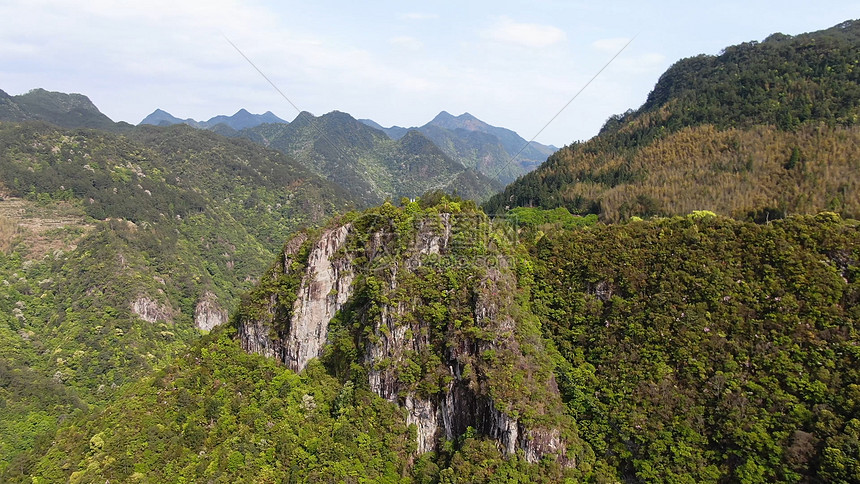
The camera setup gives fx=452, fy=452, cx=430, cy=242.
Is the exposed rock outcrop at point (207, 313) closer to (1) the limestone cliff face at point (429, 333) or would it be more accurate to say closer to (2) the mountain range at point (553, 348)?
(2) the mountain range at point (553, 348)

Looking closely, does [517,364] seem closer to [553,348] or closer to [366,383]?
[553,348]

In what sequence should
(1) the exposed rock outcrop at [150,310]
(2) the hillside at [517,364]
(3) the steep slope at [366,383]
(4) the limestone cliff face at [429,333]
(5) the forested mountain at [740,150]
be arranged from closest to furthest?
(2) the hillside at [517,364]
(3) the steep slope at [366,383]
(4) the limestone cliff face at [429,333]
(5) the forested mountain at [740,150]
(1) the exposed rock outcrop at [150,310]

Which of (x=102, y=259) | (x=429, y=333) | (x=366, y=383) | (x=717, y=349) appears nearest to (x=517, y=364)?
(x=429, y=333)

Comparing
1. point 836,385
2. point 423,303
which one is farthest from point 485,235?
point 836,385

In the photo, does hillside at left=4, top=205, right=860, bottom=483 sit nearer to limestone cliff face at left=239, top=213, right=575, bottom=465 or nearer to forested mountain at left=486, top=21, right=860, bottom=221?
limestone cliff face at left=239, top=213, right=575, bottom=465

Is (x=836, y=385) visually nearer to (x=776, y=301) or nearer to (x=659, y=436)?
(x=776, y=301)

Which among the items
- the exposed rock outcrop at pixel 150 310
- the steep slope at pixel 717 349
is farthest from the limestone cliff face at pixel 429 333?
the exposed rock outcrop at pixel 150 310
